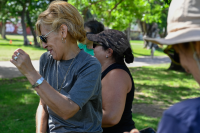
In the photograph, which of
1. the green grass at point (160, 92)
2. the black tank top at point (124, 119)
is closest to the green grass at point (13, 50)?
the green grass at point (160, 92)

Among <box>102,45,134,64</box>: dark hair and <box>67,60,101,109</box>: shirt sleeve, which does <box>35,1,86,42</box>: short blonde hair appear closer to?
<box>67,60,101,109</box>: shirt sleeve

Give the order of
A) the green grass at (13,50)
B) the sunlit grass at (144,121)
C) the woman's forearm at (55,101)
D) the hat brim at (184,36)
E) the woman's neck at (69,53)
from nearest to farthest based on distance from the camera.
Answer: the hat brim at (184,36) < the woman's forearm at (55,101) < the woman's neck at (69,53) < the sunlit grass at (144,121) < the green grass at (13,50)

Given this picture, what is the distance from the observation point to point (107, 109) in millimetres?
2363

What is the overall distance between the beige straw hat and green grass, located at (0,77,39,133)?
167 inches

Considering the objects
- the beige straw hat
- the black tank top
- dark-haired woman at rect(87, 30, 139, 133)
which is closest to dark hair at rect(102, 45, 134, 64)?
dark-haired woman at rect(87, 30, 139, 133)

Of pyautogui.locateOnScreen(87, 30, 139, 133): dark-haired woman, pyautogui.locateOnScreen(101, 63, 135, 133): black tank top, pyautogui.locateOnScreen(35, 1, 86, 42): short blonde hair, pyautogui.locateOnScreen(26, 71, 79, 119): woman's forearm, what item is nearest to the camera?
pyautogui.locateOnScreen(26, 71, 79, 119): woman's forearm

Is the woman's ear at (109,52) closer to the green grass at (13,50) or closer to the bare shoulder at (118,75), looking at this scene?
the bare shoulder at (118,75)

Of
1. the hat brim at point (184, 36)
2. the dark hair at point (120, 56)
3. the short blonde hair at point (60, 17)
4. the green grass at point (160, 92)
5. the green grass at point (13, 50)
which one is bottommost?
the green grass at point (13, 50)

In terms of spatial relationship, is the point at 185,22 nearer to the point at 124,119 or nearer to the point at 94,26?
the point at 124,119

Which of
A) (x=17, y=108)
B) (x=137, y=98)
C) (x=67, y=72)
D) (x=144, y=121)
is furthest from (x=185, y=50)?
(x=137, y=98)

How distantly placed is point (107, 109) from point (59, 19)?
98cm

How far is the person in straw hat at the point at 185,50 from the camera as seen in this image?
97cm

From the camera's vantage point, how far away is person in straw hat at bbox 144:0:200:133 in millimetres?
968

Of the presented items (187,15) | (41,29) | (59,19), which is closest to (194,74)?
(187,15)
